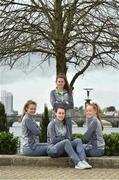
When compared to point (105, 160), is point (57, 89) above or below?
above

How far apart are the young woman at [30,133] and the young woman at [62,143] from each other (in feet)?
1.15

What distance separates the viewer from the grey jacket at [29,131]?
11109mm

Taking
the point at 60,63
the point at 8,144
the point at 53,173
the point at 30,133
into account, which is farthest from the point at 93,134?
the point at 60,63

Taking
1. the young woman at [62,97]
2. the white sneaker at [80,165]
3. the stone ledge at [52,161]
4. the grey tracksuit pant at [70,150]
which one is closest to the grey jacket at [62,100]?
the young woman at [62,97]

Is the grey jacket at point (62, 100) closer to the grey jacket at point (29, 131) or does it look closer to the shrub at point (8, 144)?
the grey jacket at point (29, 131)

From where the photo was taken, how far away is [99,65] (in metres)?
18.0

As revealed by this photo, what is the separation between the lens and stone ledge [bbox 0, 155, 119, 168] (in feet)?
35.1

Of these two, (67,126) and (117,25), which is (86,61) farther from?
(67,126)

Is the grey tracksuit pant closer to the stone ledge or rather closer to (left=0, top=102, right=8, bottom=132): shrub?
the stone ledge

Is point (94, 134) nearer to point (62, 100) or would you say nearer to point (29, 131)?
point (62, 100)

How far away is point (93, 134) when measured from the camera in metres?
11.0

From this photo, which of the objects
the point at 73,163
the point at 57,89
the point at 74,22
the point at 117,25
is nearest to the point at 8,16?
the point at 74,22

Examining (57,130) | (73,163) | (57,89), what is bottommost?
(73,163)

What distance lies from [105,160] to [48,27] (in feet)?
19.3
